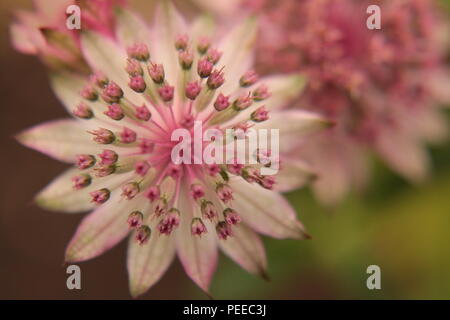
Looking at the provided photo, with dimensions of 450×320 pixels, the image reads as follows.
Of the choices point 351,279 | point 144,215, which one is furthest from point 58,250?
point 144,215

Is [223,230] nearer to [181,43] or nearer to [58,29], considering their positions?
[181,43]

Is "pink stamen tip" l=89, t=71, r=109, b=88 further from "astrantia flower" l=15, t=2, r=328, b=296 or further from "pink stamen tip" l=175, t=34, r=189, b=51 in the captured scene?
"pink stamen tip" l=175, t=34, r=189, b=51

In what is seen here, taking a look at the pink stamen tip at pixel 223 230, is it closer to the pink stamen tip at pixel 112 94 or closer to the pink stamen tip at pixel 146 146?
the pink stamen tip at pixel 146 146

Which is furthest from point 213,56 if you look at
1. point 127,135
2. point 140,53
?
point 127,135

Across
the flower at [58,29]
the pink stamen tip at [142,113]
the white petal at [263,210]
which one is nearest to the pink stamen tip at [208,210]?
the white petal at [263,210]

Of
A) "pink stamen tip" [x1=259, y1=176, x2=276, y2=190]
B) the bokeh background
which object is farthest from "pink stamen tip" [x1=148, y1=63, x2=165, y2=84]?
the bokeh background

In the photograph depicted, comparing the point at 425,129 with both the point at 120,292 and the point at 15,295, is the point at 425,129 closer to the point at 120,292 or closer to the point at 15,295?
the point at 120,292
